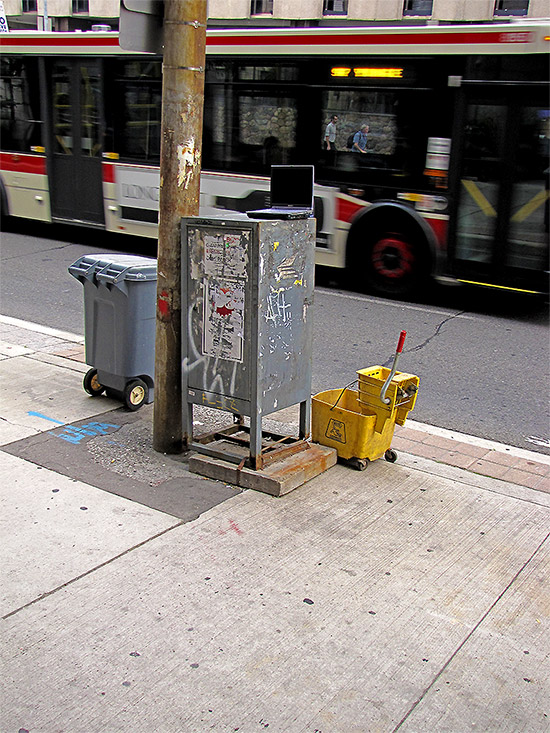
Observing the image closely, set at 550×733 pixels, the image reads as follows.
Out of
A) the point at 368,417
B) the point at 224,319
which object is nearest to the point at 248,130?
the point at 224,319

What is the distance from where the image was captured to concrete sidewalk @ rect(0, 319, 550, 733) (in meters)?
2.92

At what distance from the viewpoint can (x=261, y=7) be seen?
84.3ft

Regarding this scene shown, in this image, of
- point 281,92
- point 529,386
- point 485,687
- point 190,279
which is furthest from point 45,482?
point 281,92

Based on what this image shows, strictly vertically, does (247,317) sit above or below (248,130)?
below

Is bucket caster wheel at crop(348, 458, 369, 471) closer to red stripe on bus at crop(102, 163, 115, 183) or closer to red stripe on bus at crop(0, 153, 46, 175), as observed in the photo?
red stripe on bus at crop(102, 163, 115, 183)

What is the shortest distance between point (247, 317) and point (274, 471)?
0.93 meters

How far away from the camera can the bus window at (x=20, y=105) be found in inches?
511

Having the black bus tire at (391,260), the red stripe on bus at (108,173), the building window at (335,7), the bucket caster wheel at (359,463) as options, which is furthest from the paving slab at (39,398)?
the building window at (335,7)

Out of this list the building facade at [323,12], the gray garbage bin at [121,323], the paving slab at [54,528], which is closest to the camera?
the paving slab at [54,528]

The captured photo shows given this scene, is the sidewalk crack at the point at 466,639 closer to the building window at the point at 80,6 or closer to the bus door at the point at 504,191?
the bus door at the point at 504,191

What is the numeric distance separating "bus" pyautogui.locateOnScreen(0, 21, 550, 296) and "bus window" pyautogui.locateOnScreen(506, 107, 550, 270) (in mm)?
12

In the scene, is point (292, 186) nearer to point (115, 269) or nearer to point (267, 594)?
point (115, 269)

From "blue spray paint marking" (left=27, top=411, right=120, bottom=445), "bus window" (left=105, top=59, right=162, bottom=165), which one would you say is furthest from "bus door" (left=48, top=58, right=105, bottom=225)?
"blue spray paint marking" (left=27, top=411, right=120, bottom=445)

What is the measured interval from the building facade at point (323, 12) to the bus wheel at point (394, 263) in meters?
12.4
